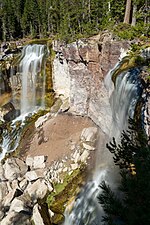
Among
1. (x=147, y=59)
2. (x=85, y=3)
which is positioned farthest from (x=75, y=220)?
(x=85, y=3)

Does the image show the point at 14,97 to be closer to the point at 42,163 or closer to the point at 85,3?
the point at 42,163

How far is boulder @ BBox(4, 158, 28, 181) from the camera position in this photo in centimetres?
1823

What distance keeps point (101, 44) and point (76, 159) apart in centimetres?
827

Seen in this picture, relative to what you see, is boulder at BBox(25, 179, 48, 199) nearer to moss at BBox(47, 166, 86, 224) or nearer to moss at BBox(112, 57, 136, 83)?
moss at BBox(47, 166, 86, 224)

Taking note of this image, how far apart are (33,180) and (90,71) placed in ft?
30.2

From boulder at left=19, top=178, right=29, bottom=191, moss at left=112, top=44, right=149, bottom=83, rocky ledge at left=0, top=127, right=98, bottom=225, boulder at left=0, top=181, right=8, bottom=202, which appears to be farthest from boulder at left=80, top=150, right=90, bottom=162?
moss at left=112, top=44, right=149, bottom=83

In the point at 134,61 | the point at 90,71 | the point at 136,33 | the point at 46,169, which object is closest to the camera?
the point at 134,61

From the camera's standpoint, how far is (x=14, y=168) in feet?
61.5

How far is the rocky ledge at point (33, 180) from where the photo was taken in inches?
570

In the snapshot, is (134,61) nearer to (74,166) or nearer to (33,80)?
(74,166)

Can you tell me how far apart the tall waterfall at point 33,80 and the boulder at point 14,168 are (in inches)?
347

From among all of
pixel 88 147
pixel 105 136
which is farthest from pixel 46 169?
pixel 105 136

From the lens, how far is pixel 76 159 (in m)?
18.3

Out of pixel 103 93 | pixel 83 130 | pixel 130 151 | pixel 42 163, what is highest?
pixel 130 151
